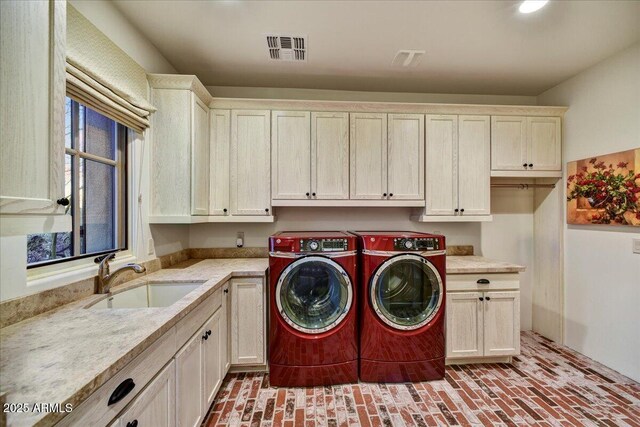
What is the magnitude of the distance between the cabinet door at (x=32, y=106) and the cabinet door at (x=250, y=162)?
5.57 ft

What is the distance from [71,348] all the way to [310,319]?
150 centimetres

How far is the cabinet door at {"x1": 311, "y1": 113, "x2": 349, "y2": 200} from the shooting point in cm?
264

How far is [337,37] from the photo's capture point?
6.82 feet

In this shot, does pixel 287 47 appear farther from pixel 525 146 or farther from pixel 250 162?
pixel 525 146

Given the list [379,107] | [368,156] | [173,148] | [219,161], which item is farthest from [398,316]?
[173,148]

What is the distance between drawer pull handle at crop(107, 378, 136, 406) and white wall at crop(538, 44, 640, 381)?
3.42 m

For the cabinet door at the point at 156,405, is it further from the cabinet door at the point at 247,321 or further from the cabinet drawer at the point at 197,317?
the cabinet door at the point at 247,321

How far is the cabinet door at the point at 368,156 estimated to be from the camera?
8.77ft

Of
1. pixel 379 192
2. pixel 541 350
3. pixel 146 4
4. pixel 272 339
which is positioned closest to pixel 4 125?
pixel 146 4

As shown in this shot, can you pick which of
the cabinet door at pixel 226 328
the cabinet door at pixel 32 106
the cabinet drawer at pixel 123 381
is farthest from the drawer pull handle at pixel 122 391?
the cabinet door at pixel 226 328

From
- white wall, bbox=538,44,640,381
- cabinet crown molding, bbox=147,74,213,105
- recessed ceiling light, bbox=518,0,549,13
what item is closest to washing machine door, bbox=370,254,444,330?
white wall, bbox=538,44,640,381

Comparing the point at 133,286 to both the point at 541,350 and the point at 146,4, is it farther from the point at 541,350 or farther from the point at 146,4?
the point at 541,350

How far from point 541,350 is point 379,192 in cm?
223

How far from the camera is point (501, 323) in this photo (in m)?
2.38
